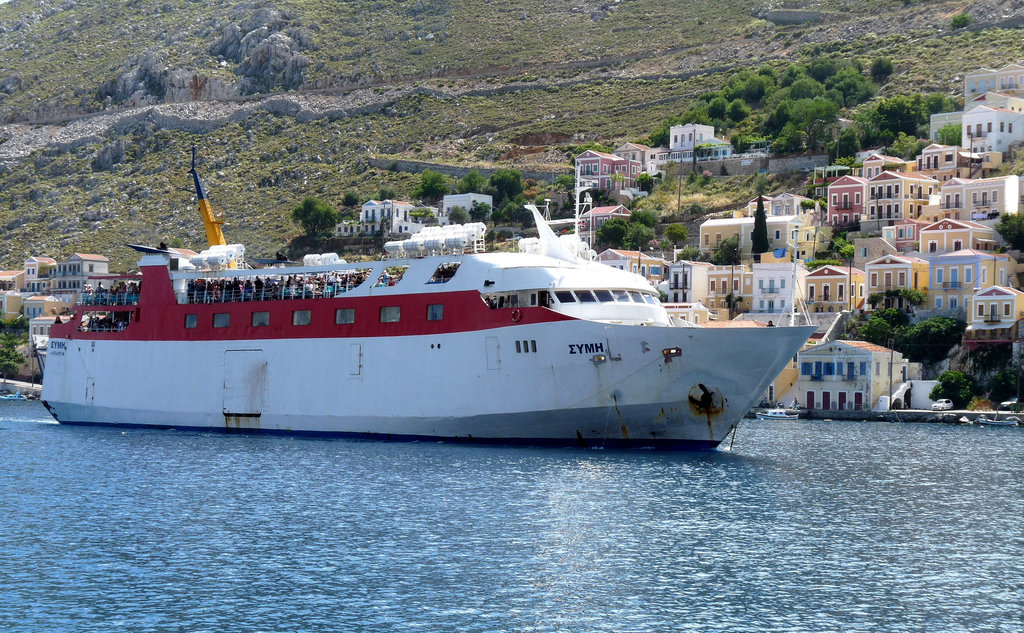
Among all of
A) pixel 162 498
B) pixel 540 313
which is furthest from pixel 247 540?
pixel 540 313

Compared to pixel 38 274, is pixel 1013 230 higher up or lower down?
higher up

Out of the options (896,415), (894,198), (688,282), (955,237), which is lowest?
(896,415)

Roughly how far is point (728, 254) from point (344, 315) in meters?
52.4

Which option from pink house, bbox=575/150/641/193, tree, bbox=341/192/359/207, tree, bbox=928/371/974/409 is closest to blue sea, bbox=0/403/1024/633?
tree, bbox=928/371/974/409

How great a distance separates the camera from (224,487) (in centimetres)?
3084

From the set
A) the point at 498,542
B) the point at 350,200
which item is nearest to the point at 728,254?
the point at 350,200

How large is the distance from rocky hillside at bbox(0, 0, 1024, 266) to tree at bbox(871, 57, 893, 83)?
0.86 metres

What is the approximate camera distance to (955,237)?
81.2 metres

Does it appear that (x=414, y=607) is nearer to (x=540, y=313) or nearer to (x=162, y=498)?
(x=162, y=498)

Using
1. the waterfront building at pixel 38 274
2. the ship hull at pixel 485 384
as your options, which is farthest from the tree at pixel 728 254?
the waterfront building at pixel 38 274

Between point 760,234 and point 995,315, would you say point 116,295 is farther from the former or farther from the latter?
point 760,234

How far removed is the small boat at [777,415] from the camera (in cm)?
6700

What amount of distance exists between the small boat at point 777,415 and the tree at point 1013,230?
78.0 ft

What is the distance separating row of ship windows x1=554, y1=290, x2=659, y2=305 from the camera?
36656mm
